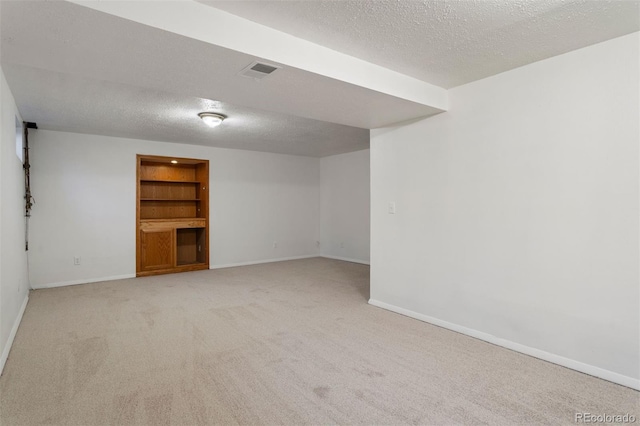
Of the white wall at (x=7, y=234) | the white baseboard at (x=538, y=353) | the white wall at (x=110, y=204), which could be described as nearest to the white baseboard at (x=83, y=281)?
the white wall at (x=110, y=204)

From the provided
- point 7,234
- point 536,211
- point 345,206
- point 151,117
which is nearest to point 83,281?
point 7,234

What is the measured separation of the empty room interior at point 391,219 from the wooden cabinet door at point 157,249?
1.20 m

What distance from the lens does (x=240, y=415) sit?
73.8 inches

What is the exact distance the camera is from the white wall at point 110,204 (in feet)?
16.2

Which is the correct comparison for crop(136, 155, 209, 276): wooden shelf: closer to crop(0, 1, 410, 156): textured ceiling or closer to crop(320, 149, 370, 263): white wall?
crop(0, 1, 410, 156): textured ceiling

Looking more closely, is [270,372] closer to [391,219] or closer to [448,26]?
[391,219]

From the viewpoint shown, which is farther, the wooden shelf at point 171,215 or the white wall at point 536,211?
the wooden shelf at point 171,215

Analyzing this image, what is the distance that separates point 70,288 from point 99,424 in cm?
383

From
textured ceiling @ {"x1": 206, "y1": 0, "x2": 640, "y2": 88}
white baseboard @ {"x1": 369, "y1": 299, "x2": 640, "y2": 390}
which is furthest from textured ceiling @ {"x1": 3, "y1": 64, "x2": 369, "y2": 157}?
white baseboard @ {"x1": 369, "y1": 299, "x2": 640, "y2": 390}

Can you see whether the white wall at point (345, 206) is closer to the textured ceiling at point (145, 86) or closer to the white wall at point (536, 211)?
the textured ceiling at point (145, 86)

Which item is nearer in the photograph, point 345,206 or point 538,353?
point 538,353

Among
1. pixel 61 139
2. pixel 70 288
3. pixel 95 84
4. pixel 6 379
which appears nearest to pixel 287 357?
pixel 6 379

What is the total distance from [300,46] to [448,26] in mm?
906

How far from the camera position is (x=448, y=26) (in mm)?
2064
